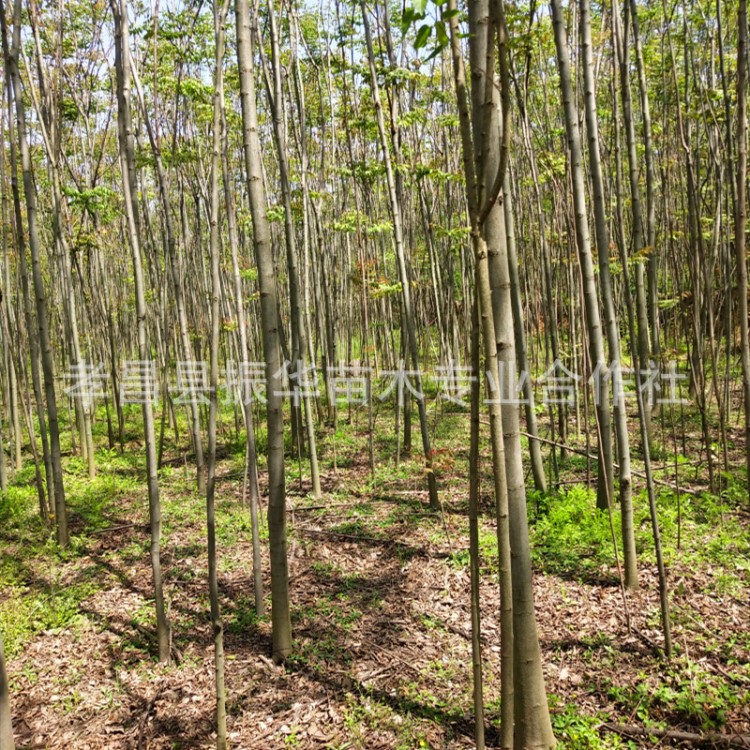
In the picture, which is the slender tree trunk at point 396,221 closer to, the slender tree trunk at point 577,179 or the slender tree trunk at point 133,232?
the slender tree trunk at point 577,179

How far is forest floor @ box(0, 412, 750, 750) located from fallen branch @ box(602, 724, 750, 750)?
0.06 meters

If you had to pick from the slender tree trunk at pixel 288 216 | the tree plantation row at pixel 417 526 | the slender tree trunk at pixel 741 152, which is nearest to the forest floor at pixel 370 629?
the tree plantation row at pixel 417 526

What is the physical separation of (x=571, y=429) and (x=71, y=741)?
738cm

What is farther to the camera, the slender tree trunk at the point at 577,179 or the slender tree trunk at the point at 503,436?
the slender tree trunk at the point at 577,179

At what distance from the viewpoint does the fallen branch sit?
265 cm

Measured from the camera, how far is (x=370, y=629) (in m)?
3.93

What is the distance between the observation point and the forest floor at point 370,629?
3041 mm

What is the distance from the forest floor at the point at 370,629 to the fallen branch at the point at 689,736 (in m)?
0.06

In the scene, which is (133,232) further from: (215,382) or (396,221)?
(396,221)

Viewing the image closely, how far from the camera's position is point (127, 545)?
579cm

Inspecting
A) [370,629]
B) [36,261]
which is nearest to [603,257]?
[370,629]

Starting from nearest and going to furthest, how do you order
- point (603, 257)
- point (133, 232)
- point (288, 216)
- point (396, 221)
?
1. point (133, 232)
2. point (603, 257)
3. point (288, 216)
4. point (396, 221)

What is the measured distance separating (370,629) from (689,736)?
199 cm

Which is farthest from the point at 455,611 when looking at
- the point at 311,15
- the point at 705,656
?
the point at 311,15
